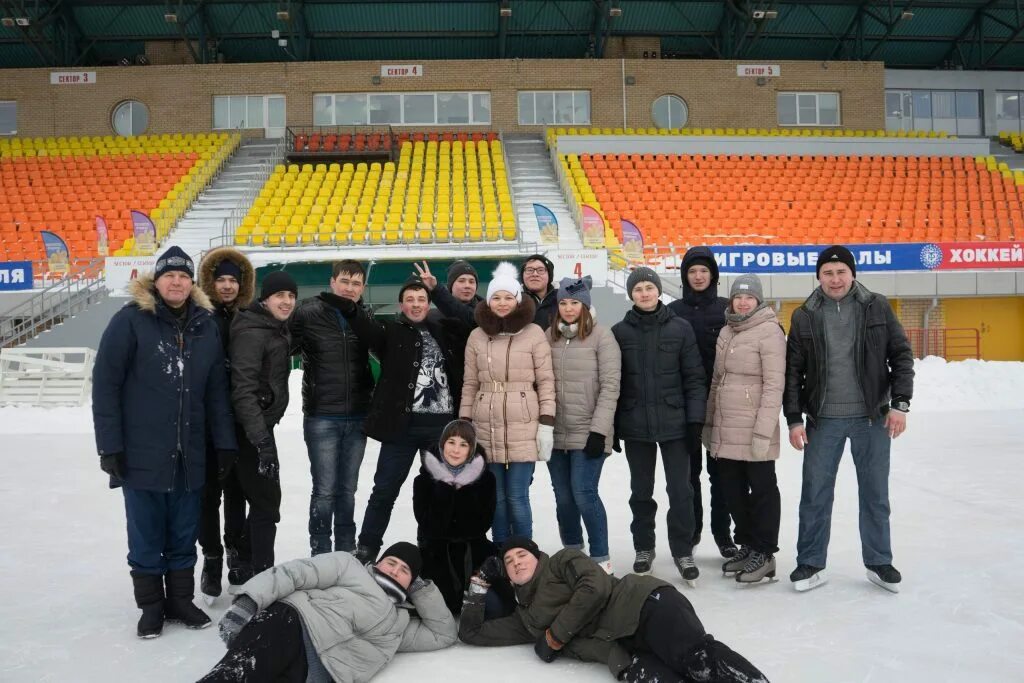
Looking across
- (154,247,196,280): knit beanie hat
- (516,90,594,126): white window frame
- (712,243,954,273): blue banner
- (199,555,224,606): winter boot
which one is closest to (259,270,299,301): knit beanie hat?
(154,247,196,280): knit beanie hat

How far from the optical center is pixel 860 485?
14.4 ft

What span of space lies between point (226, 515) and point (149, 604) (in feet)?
2.68

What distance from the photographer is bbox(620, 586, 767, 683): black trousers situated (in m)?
2.91

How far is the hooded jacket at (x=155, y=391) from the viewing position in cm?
370

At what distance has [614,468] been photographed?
26.2 feet

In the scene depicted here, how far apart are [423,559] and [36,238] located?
1638cm

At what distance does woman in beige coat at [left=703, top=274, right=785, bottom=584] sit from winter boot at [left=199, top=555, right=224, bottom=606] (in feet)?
8.52

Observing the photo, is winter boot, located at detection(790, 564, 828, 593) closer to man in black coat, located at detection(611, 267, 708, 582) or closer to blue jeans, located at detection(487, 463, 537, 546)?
man in black coat, located at detection(611, 267, 708, 582)

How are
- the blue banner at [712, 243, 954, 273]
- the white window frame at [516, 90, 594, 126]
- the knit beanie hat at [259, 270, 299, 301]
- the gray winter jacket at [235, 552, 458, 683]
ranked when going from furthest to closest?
1. the white window frame at [516, 90, 594, 126]
2. the blue banner at [712, 243, 954, 273]
3. the knit beanie hat at [259, 270, 299, 301]
4. the gray winter jacket at [235, 552, 458, 683]

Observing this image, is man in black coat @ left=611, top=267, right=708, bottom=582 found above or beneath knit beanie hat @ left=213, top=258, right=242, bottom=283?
beneath

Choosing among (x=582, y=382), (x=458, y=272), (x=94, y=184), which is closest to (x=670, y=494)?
(x=582, y=382)

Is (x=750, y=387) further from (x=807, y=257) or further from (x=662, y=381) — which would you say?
(x=807, y=257)

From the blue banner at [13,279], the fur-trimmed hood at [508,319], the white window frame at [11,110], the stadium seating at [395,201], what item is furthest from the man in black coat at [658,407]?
the white window frame at [11,110]

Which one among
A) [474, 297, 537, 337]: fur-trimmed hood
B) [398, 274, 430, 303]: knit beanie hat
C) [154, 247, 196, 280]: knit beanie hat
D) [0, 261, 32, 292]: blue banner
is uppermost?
[0, 261, 32, 292]: blue banner
